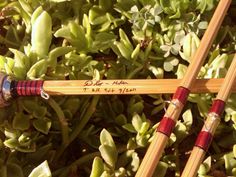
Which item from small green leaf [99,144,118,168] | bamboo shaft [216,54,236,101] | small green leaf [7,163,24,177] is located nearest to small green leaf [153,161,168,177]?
small green leaf [99,144,118,168]

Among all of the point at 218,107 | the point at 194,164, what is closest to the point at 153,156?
the point at 194,164

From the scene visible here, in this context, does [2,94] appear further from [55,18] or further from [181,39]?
[181,39]

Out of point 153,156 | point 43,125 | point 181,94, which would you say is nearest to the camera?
point 153,156

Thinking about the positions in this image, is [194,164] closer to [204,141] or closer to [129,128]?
[204,141]

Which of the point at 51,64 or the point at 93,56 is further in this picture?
the point at 93,56

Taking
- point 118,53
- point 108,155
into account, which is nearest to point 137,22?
point 118,53

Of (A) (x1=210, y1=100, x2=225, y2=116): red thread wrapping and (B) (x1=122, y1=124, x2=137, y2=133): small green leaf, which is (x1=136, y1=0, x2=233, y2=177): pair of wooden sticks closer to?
(A) (x1=210, y1=100, x2=225, y2=116): red thread wrapping
